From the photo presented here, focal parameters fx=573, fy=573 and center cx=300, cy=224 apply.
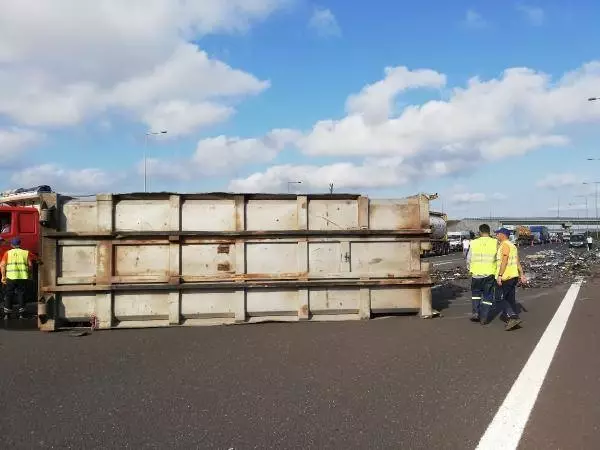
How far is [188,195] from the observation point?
9.26m

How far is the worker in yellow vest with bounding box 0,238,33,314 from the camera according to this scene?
36.6 ft

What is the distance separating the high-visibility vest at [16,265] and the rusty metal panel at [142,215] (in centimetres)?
331

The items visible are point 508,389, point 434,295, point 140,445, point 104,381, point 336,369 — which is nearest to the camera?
point 140,445

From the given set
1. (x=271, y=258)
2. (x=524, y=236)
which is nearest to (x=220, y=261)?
(x=271, y=258)

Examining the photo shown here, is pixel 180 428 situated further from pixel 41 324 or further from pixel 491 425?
pixel 41 324

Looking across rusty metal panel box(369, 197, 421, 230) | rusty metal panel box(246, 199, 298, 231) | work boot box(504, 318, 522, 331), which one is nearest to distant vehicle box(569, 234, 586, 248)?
work boot box(504, 318, 522, 331)

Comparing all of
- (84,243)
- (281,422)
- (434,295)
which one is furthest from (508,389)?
(434,295)

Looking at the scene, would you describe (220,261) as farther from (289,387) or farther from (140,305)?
(289,387)

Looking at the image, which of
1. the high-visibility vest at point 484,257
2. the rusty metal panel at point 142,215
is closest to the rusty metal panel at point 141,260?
the rusty metal panel at point 142,215

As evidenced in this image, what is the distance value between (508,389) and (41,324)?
703 centimetres

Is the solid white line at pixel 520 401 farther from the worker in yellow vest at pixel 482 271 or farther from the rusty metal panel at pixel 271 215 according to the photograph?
the rusty metal panel at pixel 271 215

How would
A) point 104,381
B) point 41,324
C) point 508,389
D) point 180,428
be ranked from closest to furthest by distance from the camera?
point 180,428 < point 508,389 < point 104,381 < point 41,324

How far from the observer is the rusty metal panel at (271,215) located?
941 cm

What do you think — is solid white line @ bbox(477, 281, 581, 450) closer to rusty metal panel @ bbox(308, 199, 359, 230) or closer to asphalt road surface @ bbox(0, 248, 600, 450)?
asphalt road surface @ bbox(0, 248, 600, 450)
